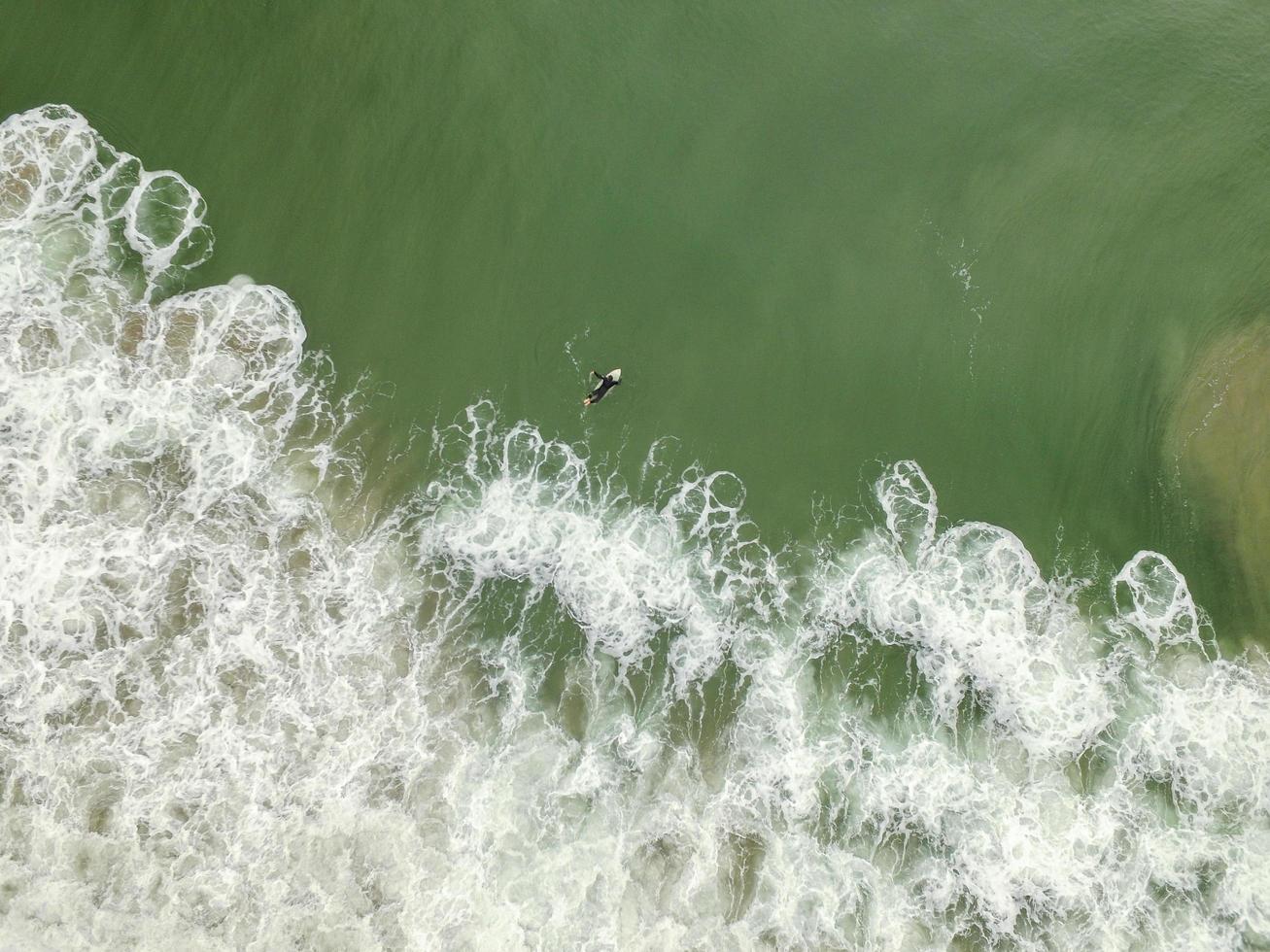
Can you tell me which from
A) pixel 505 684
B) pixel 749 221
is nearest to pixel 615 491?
pixel 505 684

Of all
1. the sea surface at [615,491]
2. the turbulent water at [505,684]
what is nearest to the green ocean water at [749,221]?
the sea surface at [615,491]

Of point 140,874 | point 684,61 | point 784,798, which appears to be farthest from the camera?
point 684,61

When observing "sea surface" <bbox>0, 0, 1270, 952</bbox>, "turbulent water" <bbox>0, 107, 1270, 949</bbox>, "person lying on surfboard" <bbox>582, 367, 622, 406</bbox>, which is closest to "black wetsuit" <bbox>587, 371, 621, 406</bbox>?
"person lying on surfboard" <bbox>582, 367, 622, 406</bbox>

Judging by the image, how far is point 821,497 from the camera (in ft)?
35.9

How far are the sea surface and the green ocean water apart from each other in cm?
7

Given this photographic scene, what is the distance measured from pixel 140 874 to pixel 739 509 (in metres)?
10.1

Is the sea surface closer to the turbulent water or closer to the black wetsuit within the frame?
the turbulent water

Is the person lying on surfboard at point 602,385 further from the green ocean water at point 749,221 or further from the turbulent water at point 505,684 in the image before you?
the turbulent water at point 505,684

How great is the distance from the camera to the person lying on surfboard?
34.9 ft

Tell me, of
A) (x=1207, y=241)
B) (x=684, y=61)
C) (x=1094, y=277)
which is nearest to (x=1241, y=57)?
(x=1207, y=241)

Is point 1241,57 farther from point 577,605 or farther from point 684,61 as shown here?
point 577,605

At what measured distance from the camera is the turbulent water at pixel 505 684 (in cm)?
1002

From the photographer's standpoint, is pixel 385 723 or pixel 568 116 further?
pixel 568 116

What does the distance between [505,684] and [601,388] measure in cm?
476
